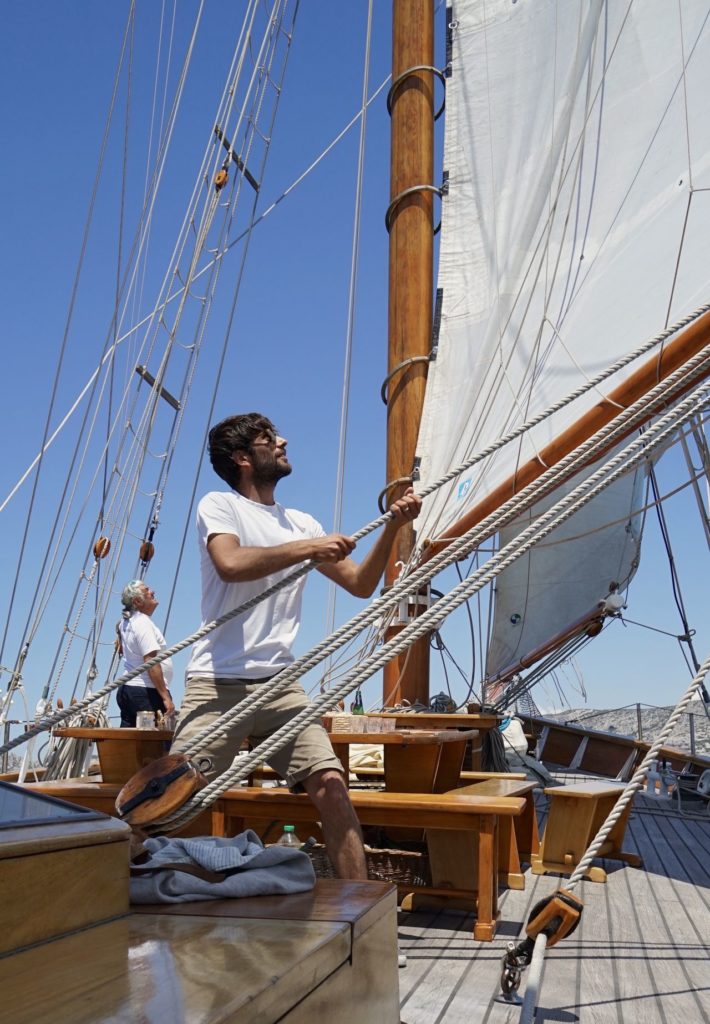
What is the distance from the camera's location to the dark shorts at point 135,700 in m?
5.55

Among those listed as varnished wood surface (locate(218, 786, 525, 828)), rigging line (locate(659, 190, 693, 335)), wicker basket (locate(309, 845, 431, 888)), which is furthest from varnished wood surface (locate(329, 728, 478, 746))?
rigging line (locate(659, 190, 693, 335))

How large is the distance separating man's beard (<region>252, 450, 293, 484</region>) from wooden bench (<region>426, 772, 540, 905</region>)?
1.41 metres

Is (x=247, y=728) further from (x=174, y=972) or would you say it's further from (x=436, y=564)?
(x=174, y=972)

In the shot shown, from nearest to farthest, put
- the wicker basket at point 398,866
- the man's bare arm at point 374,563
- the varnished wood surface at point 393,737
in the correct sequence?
the man's bare arm at point 374,563, the varnished wood surface at point 393,737, the wicker basket at point 398,866

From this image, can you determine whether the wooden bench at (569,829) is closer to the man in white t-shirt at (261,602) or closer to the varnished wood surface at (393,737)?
the varnished wood surface at (393,737)

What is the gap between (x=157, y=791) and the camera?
6.69 ft

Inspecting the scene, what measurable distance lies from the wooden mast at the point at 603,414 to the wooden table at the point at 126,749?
1716 mm

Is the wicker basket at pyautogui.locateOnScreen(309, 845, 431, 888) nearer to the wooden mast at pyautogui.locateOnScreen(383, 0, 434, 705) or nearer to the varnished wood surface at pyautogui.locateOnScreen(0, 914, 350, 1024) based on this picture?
the wooden mast at pyautogui.locateOnScreen(383, 0, 434, 705)

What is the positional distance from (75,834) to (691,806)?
22.6 feet

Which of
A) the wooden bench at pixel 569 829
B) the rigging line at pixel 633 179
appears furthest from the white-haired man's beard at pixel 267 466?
the rigging line at pixel 633 179

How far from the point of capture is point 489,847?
3172 millimetres

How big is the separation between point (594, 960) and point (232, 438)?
1915mm

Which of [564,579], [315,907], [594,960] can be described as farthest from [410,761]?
[564,579]

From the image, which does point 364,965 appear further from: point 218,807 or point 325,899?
point 218,807
